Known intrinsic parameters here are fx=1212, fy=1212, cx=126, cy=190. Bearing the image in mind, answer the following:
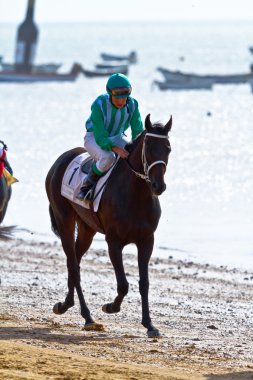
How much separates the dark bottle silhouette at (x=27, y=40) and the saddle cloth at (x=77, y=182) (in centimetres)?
6523

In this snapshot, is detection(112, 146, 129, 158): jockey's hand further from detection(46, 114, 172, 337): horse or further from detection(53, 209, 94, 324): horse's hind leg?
detection(53, 209, 94, 324): horse's hind leg

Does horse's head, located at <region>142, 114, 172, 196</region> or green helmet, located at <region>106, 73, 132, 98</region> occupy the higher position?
green helmet, located at <region>106, 73, 132, 98</region>

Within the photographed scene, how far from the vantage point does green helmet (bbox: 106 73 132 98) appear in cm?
1138

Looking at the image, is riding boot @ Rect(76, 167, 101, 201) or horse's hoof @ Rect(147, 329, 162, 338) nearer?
horse's hoof @ Rect(147, 329, 162, 338)

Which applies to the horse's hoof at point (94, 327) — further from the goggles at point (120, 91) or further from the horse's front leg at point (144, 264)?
the goggles at point (120, 91)

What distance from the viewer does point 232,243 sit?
20156 mm

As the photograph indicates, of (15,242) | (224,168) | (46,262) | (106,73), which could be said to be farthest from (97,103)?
(106,73)

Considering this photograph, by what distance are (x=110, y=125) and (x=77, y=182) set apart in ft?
2.48

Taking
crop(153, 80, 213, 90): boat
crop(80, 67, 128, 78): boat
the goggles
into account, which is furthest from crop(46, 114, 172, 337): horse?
crop(80, 67, 128, 78): boat

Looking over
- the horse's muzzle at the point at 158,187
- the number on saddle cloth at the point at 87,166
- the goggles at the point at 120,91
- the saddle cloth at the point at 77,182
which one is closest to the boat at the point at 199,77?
the saddle cloth at the point at 77,182

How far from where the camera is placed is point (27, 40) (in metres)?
80.8

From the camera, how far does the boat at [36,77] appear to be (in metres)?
90.1

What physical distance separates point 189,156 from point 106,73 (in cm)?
5838

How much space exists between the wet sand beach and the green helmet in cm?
225
